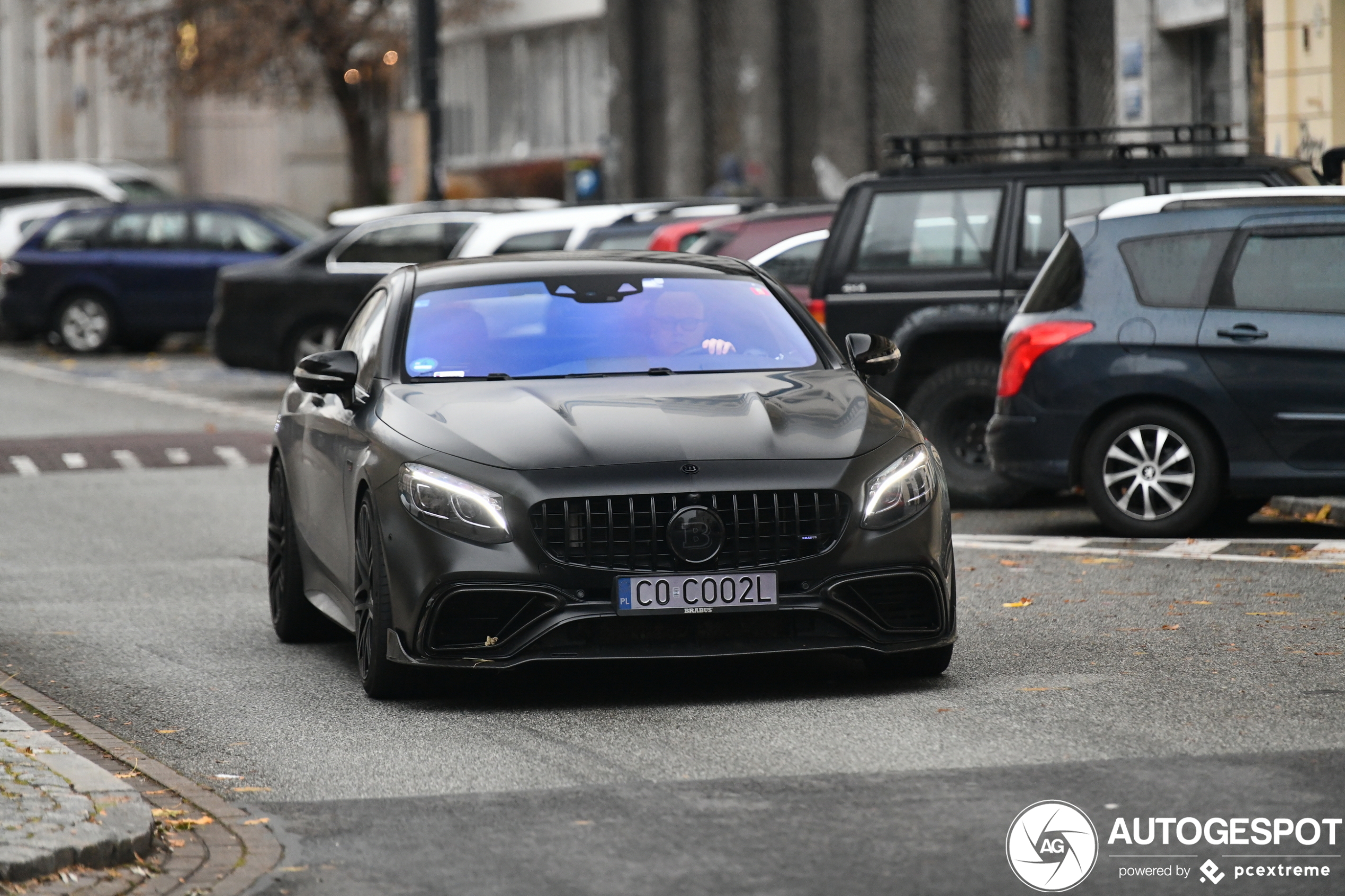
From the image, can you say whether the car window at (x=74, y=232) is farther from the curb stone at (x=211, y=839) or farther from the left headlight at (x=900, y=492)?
the left headlight at (x=900, y=492)

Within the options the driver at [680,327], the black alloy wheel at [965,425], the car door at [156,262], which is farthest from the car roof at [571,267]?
the car door at [156,262]

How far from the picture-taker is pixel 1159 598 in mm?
10281

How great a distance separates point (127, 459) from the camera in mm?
18484

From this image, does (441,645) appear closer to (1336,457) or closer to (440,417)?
(440,417)

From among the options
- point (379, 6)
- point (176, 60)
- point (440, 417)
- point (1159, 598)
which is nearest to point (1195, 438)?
point (1159, 598)

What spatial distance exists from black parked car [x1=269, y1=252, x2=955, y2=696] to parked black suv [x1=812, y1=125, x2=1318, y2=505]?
4.99 m

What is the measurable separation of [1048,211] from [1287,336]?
2.23 metres

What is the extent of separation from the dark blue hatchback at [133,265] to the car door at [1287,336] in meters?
18.6

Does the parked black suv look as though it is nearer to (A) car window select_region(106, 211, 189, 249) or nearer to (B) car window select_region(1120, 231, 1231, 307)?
(B) car window select_region(1120, 231, 1231, 307)

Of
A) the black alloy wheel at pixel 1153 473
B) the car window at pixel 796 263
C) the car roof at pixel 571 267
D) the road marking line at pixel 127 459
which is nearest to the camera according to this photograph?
the car roof at pixel 571 267

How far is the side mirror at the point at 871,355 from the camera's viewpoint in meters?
9.09

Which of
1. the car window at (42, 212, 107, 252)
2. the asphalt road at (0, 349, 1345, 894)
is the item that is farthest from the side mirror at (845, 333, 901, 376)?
the car window at (42, 212, 107, 252)

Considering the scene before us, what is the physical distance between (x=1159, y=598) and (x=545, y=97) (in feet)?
121
